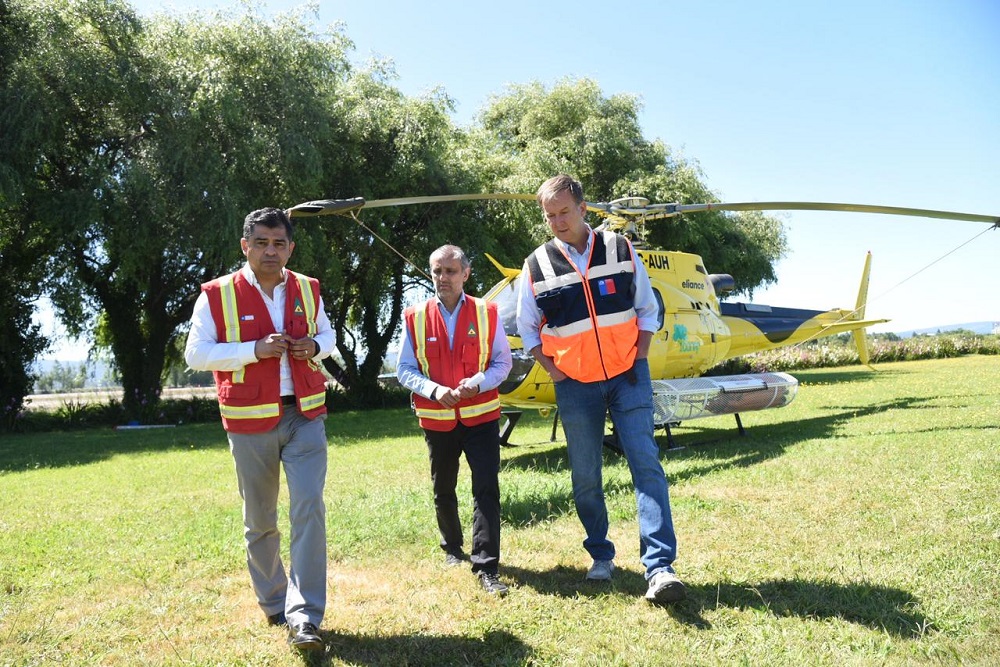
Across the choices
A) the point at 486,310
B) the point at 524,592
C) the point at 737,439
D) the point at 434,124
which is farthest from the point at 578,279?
the point at 434,124

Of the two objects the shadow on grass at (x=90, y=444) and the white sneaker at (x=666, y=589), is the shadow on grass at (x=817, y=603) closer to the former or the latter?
the white sneaker at (x=666, y=589)

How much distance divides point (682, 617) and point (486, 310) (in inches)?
78.0

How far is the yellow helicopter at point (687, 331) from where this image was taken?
792 cm

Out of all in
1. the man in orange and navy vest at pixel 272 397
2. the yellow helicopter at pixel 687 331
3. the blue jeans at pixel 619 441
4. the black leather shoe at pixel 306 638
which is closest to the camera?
the black leather shoe at pixel 306 638

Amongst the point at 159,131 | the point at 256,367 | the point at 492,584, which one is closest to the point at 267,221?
the point at 256,367

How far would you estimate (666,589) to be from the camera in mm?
3402

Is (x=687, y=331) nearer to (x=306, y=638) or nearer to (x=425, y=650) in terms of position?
(x=425, y=650)

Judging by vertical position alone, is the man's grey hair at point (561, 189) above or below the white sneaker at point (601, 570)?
above

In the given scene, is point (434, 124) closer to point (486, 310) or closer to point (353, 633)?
point (486, 310)

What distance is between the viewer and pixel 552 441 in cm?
1013

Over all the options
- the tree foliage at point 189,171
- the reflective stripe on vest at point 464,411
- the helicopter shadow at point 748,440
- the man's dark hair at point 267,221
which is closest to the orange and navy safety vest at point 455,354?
the reflective stripe on vest at point 464,411

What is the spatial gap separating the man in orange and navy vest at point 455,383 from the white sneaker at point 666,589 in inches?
38.4

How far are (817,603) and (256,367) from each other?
2.80 meters

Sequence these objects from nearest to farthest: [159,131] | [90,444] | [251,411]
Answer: [251,411]
[90,444]
[159,131]
